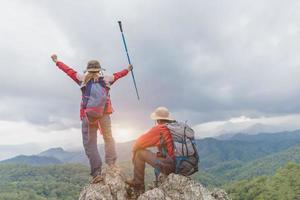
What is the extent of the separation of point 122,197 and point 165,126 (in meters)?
2.58

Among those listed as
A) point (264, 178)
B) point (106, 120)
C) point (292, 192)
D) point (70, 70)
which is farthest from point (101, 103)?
point (264, 178)

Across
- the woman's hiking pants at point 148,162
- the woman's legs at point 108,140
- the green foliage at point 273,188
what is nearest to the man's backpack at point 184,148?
the woman's hiking pants at point 148,162

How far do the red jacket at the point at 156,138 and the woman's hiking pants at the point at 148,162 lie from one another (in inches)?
9.3

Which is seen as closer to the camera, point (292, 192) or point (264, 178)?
point (292, 192)

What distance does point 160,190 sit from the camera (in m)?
11.1

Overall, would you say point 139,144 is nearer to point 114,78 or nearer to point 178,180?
point 178,180

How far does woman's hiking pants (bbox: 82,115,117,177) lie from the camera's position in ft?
39.0

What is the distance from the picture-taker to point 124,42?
44.2 ft

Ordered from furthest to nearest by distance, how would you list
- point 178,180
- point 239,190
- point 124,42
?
1. point 239,190
2. point 124,42
3. point 178,180

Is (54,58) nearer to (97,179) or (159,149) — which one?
(97,179)

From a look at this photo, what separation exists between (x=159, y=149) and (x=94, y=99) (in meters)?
2.50

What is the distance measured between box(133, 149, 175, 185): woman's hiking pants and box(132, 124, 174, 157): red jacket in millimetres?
236

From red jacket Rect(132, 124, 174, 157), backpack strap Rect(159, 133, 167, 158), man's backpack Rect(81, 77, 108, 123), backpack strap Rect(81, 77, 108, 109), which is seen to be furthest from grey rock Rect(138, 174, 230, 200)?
backpack strap Rect(81, 77, 108, 109)

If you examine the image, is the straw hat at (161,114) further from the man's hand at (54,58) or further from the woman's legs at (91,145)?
the man's hand at (54,58)
